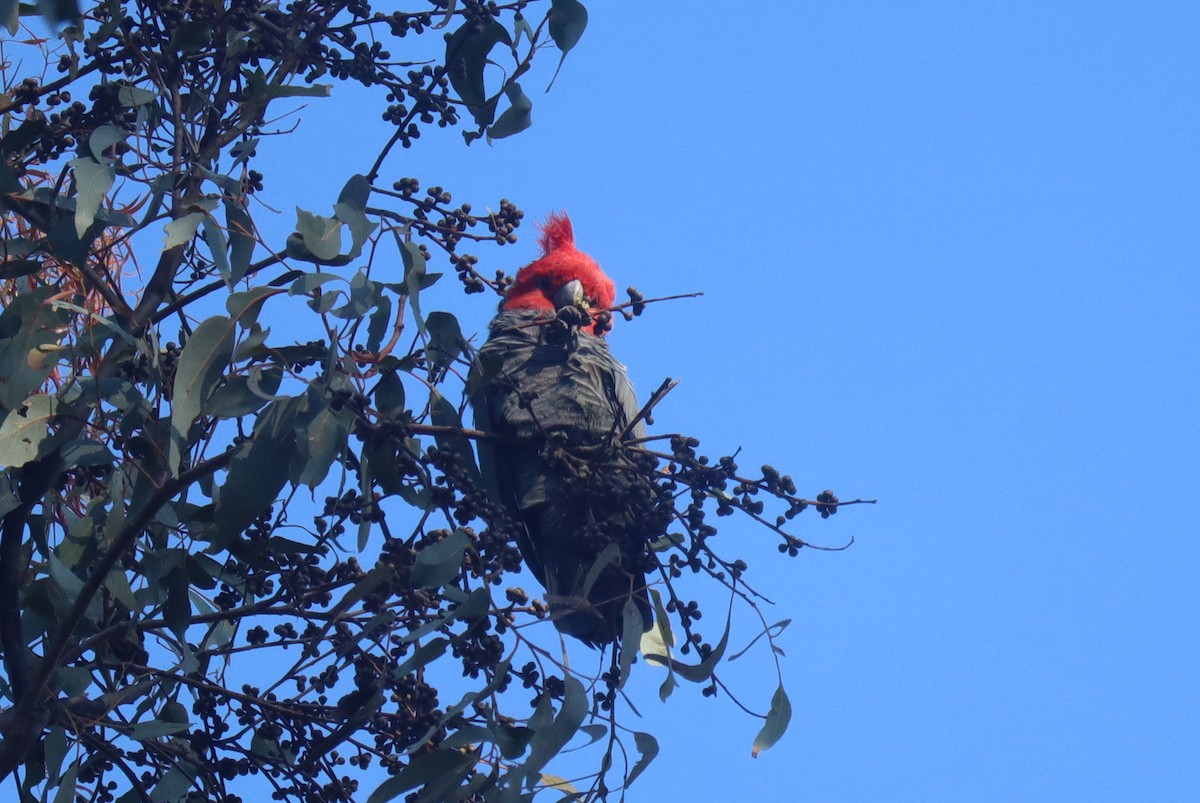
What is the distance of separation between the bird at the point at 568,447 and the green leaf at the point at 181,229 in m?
0.51

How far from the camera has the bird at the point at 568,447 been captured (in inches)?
90.8

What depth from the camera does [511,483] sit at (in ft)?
9.87

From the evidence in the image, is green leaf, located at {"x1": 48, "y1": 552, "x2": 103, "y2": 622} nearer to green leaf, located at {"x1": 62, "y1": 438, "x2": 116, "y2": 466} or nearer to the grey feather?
green leaf, located at {"x1": 62, "y1": 438, "x2": 116, "y2": 466}

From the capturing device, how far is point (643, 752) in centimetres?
206

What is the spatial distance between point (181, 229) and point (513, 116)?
2.11 ft

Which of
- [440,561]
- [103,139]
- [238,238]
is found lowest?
[440,561]

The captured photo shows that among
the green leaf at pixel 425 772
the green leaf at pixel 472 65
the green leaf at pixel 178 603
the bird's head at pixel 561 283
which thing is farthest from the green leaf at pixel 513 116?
the bird's head at pixel 561 283

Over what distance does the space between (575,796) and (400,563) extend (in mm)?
468

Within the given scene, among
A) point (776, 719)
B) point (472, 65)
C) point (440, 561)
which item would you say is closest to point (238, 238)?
point (472, 65)

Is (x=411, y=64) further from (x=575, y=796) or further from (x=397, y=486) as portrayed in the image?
(x=575, y=796)

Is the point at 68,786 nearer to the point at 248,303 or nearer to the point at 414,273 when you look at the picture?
the point at 248,303

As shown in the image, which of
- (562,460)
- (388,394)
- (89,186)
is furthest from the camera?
(562,460)

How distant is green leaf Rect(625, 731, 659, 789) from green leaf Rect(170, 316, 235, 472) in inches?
33.5

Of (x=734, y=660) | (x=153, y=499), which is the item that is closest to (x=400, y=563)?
(x=153, y=499)
